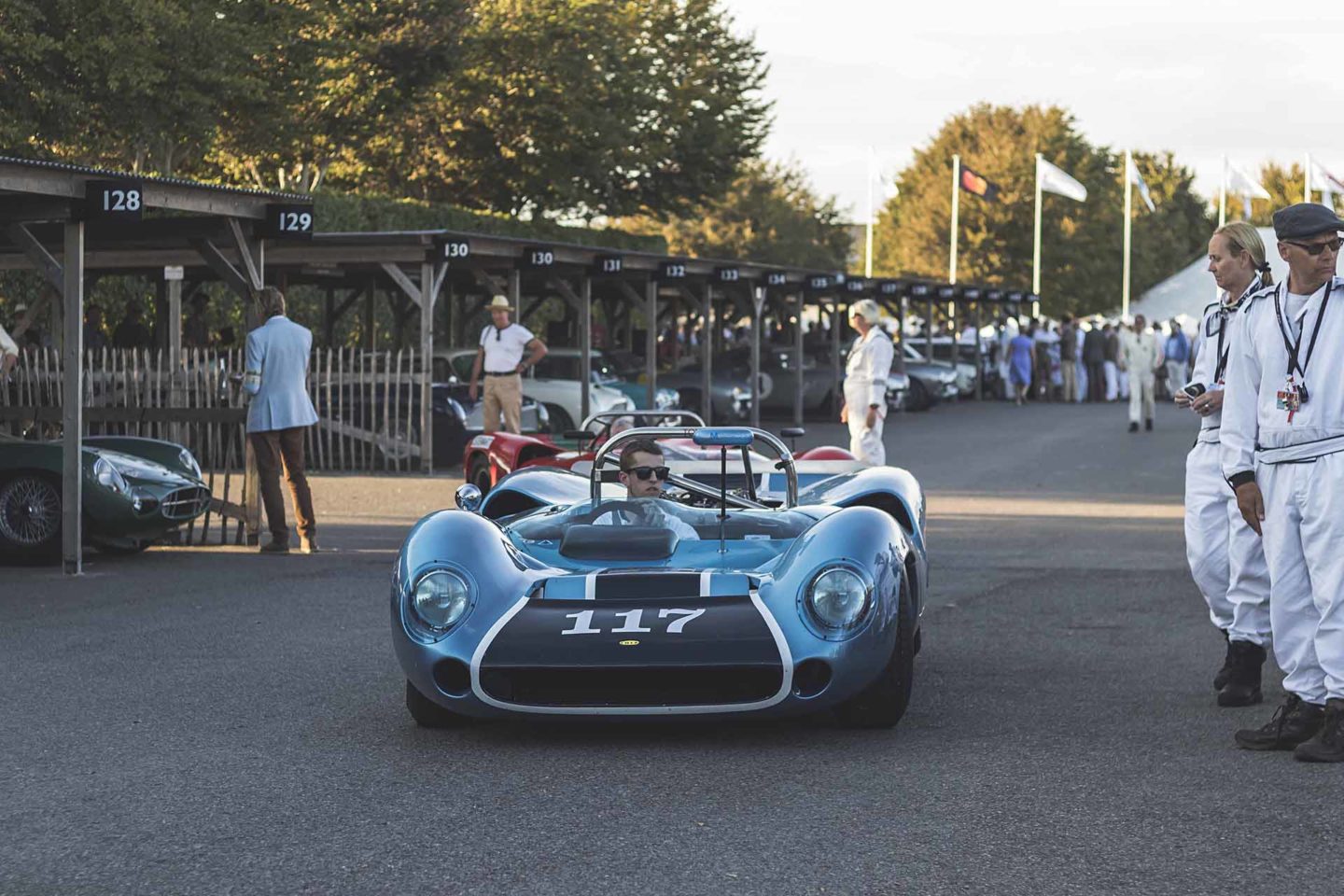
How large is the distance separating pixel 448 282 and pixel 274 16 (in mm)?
7781

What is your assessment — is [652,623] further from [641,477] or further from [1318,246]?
[1318,246]

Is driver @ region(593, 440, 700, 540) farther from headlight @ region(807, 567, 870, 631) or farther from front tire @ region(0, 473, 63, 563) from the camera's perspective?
front tire @ region(0, 473, 63, 563)

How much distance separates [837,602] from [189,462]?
8344 millimetres

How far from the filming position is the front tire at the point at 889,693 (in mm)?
6660

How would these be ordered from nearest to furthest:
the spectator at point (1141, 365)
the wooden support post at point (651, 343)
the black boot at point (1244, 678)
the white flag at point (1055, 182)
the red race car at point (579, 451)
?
1. the black boot at point (1244, 678)
2. the red race car at point (579, 451)
3. the spectator at point (1141, 365)
4. the wooden support post at point (651, 343)
5. the white flag at point (1055, 182)

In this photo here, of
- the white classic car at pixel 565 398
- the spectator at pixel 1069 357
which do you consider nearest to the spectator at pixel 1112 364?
the spectator at pixel 1069 357

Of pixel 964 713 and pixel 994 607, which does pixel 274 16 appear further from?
pixel 964 713

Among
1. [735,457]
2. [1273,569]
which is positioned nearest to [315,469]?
[735,457]

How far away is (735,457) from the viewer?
13.6 meters

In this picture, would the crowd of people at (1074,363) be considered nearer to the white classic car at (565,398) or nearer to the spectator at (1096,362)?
the spectator at (1096,362)

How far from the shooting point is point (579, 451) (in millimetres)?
15062

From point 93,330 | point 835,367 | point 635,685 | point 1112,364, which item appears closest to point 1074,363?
point 1112,364

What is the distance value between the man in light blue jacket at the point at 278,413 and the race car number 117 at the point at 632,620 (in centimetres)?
727

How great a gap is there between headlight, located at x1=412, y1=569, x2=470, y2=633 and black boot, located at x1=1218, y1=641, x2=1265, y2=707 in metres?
2.89
